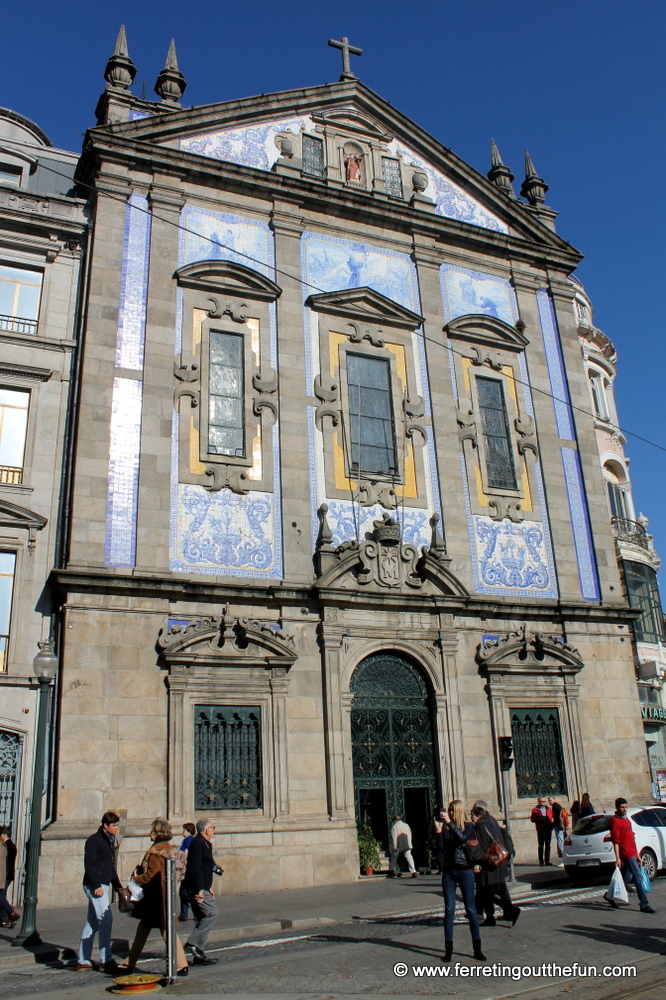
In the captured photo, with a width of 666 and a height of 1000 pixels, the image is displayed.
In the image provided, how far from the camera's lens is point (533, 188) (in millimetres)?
28453

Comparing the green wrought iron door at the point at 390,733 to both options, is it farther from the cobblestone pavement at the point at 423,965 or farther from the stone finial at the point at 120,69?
the stone finial at the point at 120,69

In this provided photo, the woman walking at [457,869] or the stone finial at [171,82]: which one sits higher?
the stone finial at [171,82]

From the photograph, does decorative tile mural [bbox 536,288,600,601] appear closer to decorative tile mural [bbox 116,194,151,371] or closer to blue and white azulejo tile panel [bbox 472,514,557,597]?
blue and white azulejo tile panel [bbox 472,514,557,597]

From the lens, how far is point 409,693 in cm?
2019

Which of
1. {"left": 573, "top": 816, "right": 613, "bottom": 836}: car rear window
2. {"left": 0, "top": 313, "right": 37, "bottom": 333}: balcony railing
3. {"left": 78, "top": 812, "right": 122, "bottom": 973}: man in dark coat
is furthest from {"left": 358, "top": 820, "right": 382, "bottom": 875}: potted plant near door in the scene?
{"left": 0, "top": 313, "right": 37, "bottom": 333}: balcony railing

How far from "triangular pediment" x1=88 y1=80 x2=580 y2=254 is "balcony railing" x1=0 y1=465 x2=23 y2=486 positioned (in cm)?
848

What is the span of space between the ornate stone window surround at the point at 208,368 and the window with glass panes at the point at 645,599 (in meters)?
13.8

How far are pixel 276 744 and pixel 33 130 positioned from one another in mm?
19050

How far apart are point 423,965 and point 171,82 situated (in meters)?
22.5

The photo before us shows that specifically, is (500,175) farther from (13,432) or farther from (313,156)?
(13,432)

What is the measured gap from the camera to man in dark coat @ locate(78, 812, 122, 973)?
33.8 feet

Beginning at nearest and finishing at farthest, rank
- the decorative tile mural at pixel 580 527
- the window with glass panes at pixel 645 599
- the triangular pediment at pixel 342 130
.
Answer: the triangular pediment at pixel 342 130, the decorative tile mural at pixel 580 527, the window with glass panes at pixel 645 599

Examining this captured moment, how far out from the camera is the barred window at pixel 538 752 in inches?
817

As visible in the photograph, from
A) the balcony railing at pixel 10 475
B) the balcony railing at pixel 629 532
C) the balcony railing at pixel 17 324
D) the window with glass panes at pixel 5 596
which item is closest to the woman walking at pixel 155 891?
the window with glass panes at pixel 5 596
